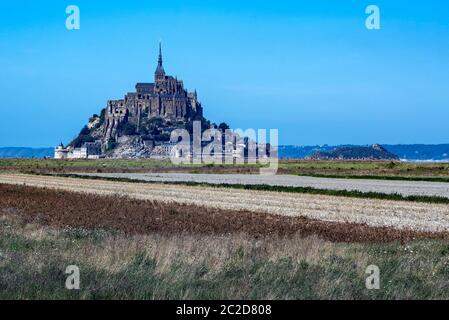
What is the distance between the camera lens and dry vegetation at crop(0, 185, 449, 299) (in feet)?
34.3

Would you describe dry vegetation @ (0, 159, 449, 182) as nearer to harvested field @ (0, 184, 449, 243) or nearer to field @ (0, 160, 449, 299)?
harvested field @ (0, 184, 449, 243)

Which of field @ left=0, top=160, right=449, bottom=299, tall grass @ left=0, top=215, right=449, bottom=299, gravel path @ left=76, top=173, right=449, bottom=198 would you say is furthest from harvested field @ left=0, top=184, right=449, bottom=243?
gravel path @ left=76, top=173, right=449, bottom=198

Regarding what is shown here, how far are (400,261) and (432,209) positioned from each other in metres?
18.8

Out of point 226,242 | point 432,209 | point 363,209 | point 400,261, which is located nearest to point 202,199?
point 363,209

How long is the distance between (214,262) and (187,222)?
9.59 m

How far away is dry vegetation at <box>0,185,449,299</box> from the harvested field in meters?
0.07

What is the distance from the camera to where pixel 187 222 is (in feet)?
72.7

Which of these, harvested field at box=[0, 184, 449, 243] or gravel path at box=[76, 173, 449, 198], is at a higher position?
harvested field at box=[0, 184, 449, 243]

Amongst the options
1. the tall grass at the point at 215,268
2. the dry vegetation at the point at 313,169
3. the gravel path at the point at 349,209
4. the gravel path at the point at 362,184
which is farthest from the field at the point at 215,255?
the dry vegetation at the point at 313,169

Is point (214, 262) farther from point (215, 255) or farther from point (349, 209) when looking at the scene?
point (349, 209)

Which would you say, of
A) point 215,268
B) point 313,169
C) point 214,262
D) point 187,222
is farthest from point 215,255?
point 313,169
